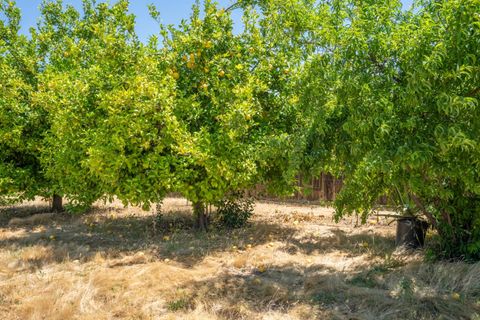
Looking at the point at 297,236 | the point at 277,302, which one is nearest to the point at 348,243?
the point at 297,236

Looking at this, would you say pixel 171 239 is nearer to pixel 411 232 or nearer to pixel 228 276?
pixel 228 276

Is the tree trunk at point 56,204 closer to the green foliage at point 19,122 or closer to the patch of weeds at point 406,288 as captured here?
the green foliage at point 19,122

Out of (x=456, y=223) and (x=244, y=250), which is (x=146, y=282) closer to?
(x=244, y=250)

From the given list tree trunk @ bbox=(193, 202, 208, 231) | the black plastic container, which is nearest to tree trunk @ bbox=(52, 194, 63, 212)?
tree trunk @ bbox=(193, 202, 208, 231)

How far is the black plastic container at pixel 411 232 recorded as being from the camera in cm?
702

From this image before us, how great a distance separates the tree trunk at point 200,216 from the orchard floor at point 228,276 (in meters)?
0.25

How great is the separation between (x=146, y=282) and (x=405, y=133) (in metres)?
3.46

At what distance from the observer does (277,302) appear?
15.7 ft

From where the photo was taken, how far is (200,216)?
29.8ft

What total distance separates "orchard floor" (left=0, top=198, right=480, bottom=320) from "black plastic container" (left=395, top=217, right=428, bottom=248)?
28 centimetres

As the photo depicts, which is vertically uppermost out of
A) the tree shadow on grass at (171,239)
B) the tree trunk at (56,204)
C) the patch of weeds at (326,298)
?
the tree trunk at (56,204)

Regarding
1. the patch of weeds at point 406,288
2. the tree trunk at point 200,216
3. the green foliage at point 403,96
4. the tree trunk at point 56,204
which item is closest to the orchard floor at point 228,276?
the patch of weeds at point 406,288

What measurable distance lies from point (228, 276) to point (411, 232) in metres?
3.24

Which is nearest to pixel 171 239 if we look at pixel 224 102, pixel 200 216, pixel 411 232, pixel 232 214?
pixel 200 216
